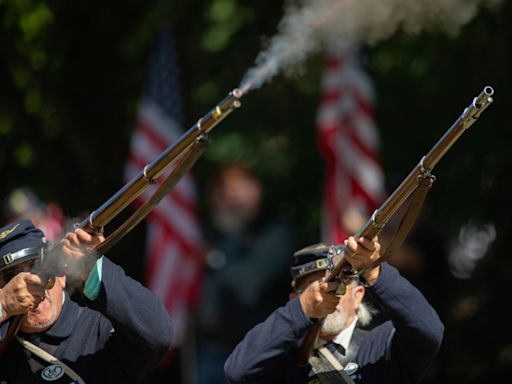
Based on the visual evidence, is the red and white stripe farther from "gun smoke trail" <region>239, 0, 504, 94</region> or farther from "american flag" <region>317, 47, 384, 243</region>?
"gun smoke trail" <region>239, 0, 504, 94</region>

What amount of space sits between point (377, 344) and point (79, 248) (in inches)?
59.3

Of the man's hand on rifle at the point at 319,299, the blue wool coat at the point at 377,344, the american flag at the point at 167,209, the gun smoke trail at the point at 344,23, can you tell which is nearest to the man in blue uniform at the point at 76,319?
the blue wool coat at the point at 377,344

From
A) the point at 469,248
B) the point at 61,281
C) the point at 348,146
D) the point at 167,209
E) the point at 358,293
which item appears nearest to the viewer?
the point at 61,281

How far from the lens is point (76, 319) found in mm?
5891

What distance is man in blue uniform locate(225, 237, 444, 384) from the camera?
5582mm

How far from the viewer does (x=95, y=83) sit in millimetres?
10703

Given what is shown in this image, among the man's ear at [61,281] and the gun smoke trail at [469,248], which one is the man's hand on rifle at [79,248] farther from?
the gun smoke trail at [469,248]

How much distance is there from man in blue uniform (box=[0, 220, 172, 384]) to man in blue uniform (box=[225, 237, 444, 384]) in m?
0.48

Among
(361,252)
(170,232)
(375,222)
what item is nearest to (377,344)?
(361,252)

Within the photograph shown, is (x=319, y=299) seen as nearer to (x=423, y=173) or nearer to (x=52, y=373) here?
(x=423, y=173)

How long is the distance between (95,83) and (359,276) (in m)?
5.54

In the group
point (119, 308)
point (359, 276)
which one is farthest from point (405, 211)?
point (119, 308)

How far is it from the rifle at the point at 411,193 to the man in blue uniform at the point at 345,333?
54 millimetres

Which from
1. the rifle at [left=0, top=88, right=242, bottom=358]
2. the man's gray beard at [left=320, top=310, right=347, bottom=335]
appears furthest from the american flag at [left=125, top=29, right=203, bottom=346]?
the rifle at [left=0, top=88, right=242, bottom=358]
